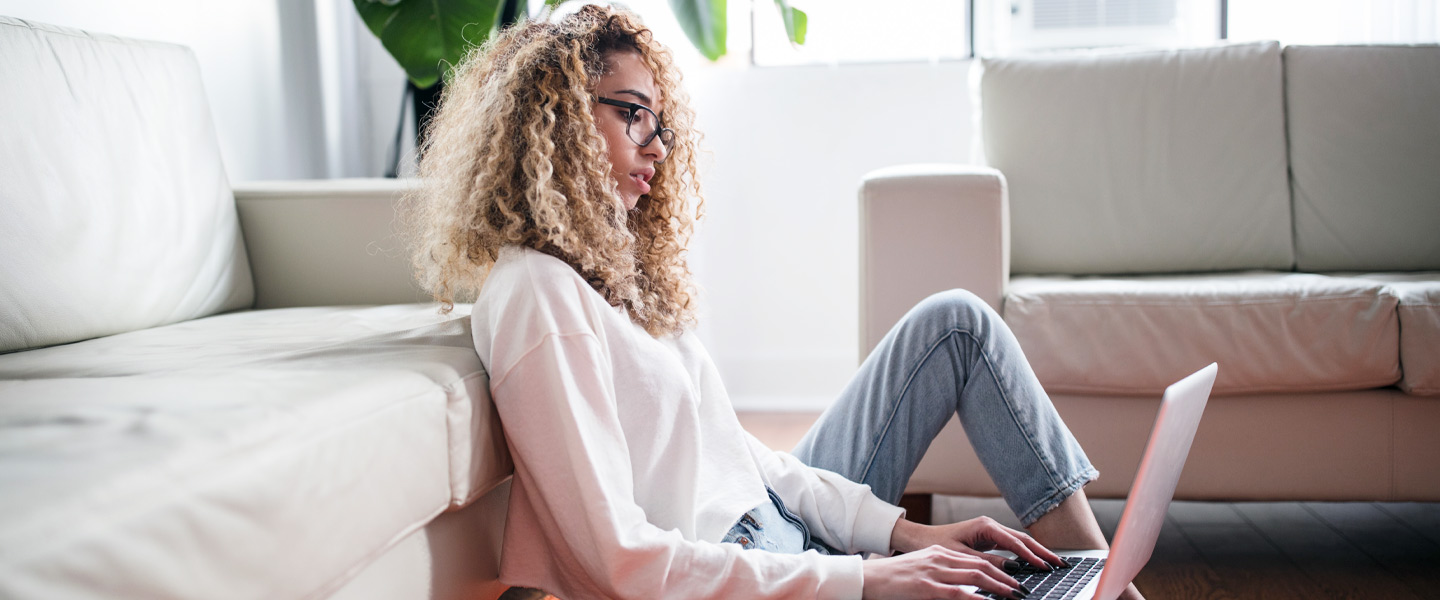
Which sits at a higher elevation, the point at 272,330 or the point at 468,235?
the point at 468,235

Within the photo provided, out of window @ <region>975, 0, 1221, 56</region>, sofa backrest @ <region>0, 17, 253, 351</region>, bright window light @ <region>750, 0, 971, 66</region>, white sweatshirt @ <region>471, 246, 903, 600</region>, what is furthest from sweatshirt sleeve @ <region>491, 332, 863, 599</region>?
window @ <region>975, 0, 1221, 56</region>

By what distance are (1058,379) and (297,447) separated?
3.76 feet

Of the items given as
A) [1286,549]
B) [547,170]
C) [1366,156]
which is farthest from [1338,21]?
[547,170]

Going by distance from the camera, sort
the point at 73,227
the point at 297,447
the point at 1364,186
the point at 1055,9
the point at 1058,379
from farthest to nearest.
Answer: the point at 1055,9 → the point at 1364,186 → the point at 1058,379 → the point at 73,227 → the point at 297,447

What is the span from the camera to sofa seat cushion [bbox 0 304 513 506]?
864mm

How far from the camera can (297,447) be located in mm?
661

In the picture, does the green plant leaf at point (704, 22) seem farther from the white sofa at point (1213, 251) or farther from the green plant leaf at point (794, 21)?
the white sofa at point (1213, 251)

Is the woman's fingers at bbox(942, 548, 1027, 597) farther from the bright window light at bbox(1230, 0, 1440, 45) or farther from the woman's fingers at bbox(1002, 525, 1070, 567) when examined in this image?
the bright window light at bbox(1230, 0, 1440, 45)

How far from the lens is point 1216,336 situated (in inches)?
57.6

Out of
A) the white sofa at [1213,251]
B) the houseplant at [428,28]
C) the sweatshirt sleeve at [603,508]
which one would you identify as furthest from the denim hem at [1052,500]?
the houseplant at [428,28]

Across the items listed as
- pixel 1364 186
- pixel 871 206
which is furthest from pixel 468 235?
pixel 1364 186

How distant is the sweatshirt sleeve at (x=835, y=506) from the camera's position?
102 cm

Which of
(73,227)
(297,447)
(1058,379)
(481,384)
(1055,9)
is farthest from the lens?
(1055,9)

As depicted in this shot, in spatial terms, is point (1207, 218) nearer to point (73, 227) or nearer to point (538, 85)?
point (538, 85)
